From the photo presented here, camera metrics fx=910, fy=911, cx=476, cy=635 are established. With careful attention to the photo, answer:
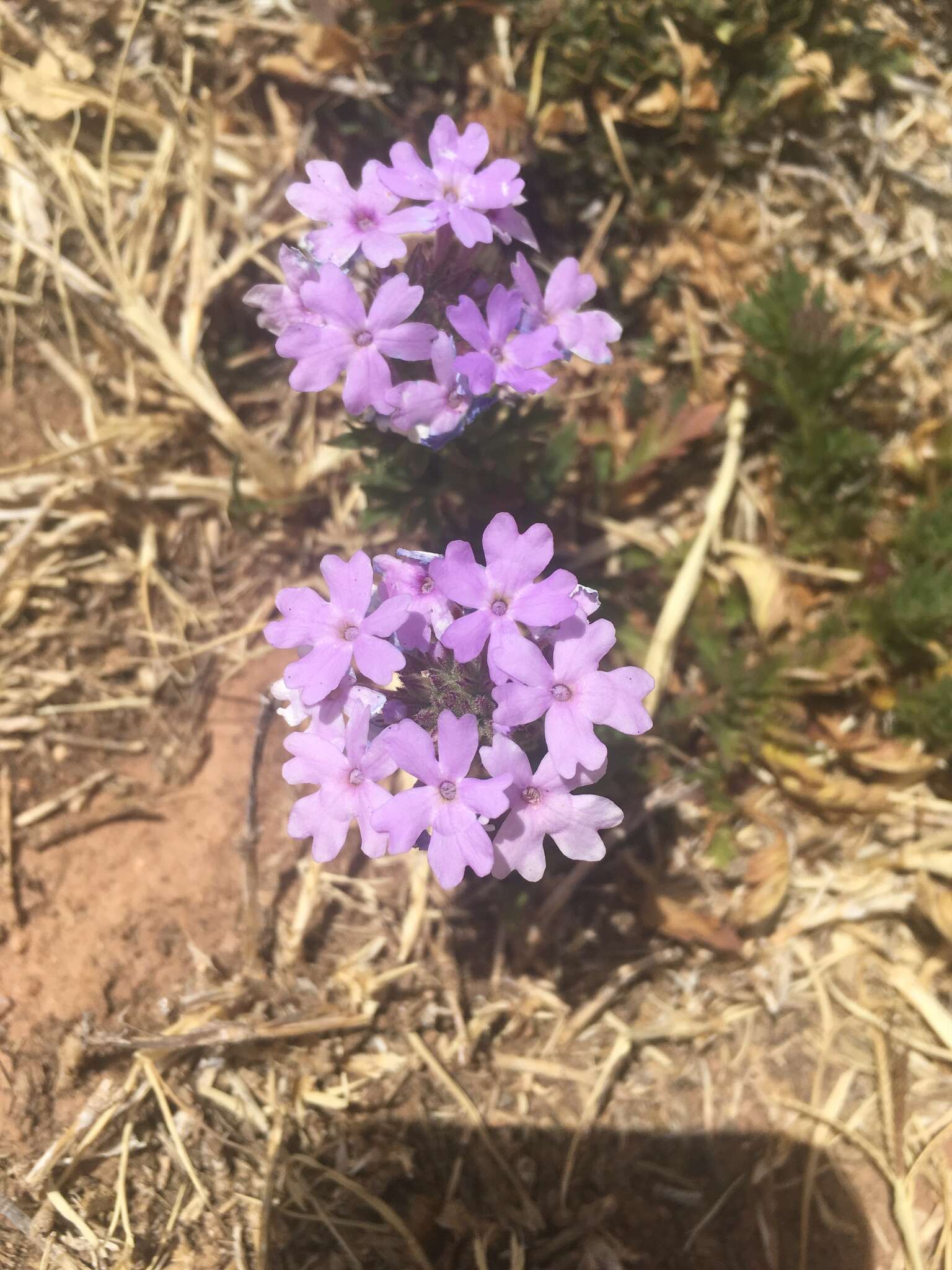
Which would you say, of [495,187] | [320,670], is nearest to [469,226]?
[495,187]

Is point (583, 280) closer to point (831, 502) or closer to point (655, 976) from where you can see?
point (831, 502)

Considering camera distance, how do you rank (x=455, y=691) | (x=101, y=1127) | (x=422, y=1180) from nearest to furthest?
(x=455, y=691) → (x=101, y=1127) → (x=422, y=1180)

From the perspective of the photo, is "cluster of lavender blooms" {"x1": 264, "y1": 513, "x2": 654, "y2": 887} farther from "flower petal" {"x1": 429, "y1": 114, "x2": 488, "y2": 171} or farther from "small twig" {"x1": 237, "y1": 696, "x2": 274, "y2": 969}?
"flower petal" {"x1": 429, "y1": 114, "x2": 488, "y2": 171}

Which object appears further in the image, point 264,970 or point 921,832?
point 921,832

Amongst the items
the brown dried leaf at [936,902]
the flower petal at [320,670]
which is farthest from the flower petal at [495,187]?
the brown dried leaf at [936,902]

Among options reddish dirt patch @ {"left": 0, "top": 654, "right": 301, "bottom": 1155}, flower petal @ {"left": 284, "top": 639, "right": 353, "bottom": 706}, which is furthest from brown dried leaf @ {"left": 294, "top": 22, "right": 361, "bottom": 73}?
flower petal @ {"left": 284, "top": 639, "right": 353, "bottom": 706}

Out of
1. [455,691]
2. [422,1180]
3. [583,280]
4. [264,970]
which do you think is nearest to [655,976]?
[422,1180]

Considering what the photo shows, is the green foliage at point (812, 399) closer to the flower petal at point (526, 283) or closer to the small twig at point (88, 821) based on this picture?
the flower petal at point (526, 283)
